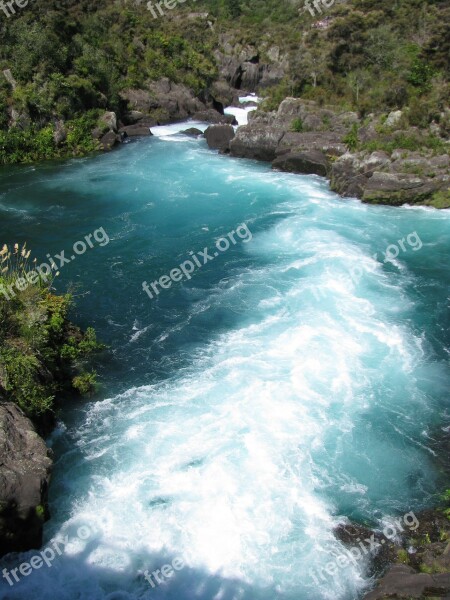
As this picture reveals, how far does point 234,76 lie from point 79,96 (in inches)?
1208

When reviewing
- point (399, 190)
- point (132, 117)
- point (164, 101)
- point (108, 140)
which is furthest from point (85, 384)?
point (164, 101)

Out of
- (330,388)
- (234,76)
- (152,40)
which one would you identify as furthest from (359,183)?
(234,76)

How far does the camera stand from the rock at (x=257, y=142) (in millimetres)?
37312

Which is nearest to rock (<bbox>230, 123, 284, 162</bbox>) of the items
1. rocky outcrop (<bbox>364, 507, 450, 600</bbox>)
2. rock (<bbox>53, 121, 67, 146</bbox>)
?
rock (<bbox>53, 121, 67, 146</bbox>)

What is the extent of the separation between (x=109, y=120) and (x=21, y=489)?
126ft

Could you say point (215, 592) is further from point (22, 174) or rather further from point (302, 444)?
point (22, 174)

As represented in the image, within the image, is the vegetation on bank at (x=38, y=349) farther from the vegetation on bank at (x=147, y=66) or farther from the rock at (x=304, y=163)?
the vegetation on bank at (x=147, y=66)

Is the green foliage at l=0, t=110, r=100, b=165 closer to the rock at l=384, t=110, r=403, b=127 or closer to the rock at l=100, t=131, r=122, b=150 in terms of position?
the rock at l=100, t=131, r=122, b=150

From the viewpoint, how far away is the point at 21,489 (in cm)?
1023

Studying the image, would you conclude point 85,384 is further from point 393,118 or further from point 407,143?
point 393,118

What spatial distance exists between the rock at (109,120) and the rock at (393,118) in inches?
877

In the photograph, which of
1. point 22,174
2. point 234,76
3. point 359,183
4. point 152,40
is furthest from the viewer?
point 234,76

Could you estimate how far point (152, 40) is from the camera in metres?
57.8

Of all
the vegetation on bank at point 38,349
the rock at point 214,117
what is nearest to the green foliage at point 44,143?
the rock at point 214,117
